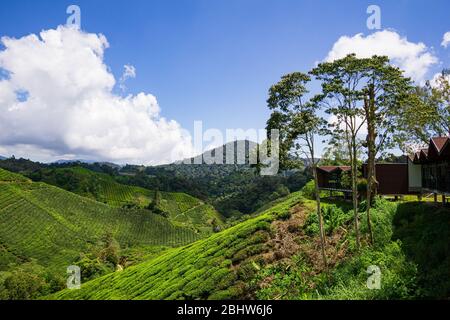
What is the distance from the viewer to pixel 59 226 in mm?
123438

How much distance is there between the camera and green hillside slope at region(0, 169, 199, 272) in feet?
350

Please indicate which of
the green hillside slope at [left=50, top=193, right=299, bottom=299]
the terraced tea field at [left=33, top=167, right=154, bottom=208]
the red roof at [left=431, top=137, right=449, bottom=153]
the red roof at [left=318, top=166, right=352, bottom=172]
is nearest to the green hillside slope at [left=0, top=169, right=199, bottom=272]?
the terraced tea field at [left=33, top=167, right=154, bottom=208]

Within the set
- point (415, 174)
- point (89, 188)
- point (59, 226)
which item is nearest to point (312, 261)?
point (415, 174)

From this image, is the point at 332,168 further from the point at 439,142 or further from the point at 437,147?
the point at 437,147

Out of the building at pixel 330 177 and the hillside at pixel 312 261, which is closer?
the hillside at pixel 312 261

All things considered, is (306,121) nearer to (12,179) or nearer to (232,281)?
(232,281)

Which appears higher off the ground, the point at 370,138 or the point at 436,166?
the point at 370,138

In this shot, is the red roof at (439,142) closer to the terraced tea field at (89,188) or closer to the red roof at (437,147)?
the red roof at (437,147)

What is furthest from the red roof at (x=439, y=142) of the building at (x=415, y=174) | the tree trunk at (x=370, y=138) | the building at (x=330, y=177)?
the building at (x=330, y=177)

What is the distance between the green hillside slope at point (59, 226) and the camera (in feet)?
350

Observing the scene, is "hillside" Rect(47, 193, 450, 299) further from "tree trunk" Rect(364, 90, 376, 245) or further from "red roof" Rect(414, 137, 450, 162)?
"red roof" Rect(414, 137, 450, 162)

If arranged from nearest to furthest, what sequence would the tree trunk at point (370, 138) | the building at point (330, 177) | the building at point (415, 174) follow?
the tree trunk at point (370, 138), the building at point (415, 174), the building at point (330, 177)

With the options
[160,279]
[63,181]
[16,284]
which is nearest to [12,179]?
[63,181]
